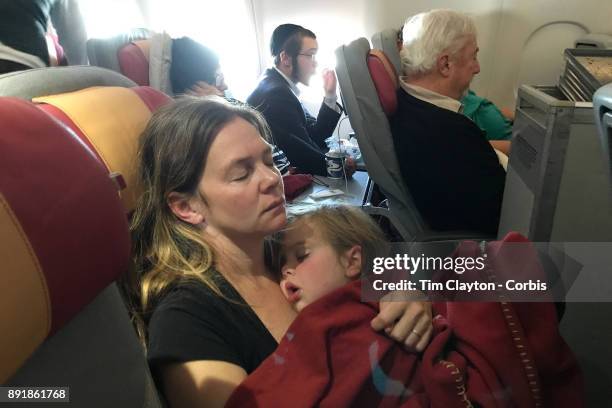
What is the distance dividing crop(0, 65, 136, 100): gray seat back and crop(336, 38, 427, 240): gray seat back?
79 cm

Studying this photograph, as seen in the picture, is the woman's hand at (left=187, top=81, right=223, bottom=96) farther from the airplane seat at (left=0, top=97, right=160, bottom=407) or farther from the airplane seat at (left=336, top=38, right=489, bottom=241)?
the airplane seat at (left=0, top=97, right=160, bottom=407)

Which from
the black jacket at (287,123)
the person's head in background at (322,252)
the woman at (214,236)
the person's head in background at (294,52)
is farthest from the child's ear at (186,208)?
the person's head in background at (294,52)

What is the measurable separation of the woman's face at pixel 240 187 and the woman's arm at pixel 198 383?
0.27 metres

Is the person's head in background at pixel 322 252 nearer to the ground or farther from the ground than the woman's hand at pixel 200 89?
nearer to the ground

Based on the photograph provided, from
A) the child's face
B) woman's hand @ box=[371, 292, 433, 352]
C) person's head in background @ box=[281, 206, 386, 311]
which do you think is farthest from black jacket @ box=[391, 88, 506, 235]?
woman's hand @ box=[371, 292, 433, 352]

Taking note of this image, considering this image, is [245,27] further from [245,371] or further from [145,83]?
[245,371]

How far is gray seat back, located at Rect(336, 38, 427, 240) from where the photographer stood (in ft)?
4.75

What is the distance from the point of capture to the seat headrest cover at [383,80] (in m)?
1.49

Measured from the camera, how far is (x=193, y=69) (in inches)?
75.7

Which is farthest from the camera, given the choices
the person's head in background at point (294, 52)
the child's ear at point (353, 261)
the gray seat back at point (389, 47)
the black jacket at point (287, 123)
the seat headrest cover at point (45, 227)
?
the person's head in background at point (294, 52)

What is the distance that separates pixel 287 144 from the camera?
2.16 m

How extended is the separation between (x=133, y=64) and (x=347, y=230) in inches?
50.2

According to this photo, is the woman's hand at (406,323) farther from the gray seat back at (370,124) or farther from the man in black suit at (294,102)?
the man in black suit at (294,102)

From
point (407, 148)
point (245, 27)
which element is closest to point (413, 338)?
point (407, 148)
